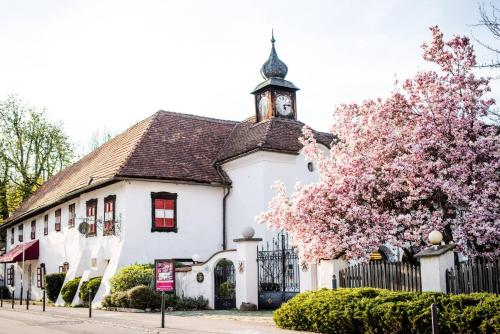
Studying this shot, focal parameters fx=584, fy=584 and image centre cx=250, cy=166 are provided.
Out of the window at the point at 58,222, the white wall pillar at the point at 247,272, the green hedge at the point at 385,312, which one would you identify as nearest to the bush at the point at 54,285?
the window at the point at 58,222

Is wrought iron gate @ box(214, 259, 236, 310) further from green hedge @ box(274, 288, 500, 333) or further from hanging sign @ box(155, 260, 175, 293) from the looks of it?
green hedge @ box(274, 288, 500, 333)

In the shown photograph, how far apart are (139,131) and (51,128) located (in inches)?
857

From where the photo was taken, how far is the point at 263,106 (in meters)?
29.4

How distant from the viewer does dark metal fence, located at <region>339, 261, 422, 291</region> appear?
42.2 feet

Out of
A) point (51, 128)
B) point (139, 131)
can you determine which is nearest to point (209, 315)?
point (139, 131)

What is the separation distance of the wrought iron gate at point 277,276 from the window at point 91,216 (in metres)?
11.1

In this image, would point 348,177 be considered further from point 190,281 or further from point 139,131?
point 139,131

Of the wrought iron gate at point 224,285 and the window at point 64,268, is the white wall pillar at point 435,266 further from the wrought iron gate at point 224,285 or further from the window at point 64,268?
the window at point 64,268

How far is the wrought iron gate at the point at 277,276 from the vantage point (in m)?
18.7

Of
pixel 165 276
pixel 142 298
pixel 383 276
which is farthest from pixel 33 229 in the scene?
Result: pixel 383 276

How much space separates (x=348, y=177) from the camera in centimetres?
1500

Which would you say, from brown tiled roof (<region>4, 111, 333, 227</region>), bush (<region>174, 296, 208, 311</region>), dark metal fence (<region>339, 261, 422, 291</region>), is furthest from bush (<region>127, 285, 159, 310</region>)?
dark metal fence (<region>339, 261, 422, 291</region>)

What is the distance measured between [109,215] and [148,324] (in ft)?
39.2

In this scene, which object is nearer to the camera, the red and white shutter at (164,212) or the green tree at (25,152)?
the red and white shutter at (164,212)
